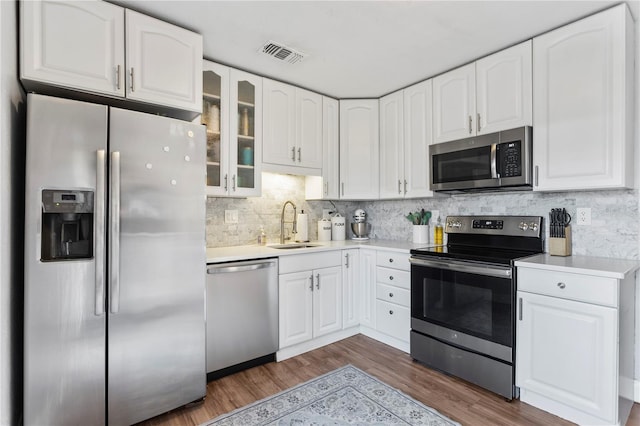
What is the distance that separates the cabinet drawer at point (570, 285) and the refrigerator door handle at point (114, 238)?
2.32 metres

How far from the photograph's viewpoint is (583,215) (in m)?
2.26

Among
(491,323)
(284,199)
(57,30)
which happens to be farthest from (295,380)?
(57,30)

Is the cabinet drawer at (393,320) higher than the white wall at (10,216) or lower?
lower

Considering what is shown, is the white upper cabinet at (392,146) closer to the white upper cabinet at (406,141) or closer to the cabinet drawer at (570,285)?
the white upper cabinet at (406,141)

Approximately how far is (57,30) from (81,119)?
1.67ft

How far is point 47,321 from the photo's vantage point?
156 centimetres

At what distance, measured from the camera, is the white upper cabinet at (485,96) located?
7.59 feet

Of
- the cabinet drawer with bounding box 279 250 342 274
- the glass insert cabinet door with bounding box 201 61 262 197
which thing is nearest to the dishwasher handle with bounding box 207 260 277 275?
the cabinet drawer with bounding box 279 250 342 274

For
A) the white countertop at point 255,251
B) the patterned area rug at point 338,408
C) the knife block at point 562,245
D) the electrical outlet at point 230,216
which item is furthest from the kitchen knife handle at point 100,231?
the knife block at point 562,245

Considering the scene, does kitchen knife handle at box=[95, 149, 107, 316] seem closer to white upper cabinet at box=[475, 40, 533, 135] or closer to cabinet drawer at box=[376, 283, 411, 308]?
cabinet drawer at box=[376, 283, 411, 308]

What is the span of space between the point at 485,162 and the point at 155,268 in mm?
2369

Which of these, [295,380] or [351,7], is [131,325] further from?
[351,7]

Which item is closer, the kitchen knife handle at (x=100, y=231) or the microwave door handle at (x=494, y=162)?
the kitchen knife handle at (x=100, y=231)

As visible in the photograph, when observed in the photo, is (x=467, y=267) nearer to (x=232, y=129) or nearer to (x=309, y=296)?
(x=309, y=296)
